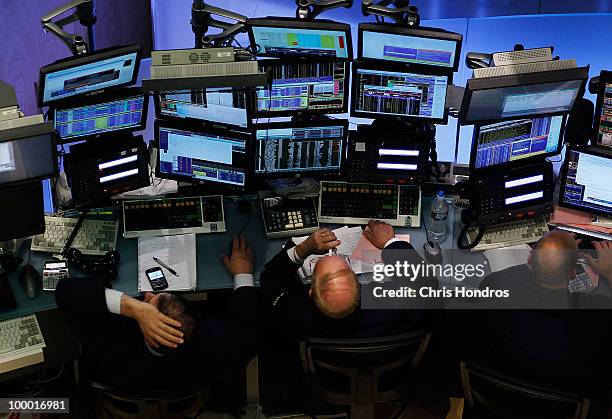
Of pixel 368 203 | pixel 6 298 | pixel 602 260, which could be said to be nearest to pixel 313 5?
pixel 368 203

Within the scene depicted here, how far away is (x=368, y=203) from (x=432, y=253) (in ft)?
1.44

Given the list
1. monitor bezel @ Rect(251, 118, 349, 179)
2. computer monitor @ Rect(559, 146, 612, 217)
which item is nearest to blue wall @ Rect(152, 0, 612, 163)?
computer monitor @ Rect(559, 146, 612, 217)

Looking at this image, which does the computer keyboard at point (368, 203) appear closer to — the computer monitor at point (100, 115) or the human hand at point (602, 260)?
the human hand at point (602, 260)

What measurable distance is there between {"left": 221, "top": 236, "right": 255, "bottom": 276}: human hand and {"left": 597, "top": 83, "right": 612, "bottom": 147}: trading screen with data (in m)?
1.82

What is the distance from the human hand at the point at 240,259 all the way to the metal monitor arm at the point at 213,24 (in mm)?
995

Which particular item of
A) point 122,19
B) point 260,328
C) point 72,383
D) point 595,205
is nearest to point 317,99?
point 260,328

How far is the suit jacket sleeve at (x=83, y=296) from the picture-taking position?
3045 mm

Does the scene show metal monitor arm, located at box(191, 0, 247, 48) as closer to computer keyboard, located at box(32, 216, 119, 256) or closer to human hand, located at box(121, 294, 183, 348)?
computer keyboard, located at box(32, 216, 119, 256)

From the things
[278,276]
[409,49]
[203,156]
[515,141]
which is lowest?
[278,276]

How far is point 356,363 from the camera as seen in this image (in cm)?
310

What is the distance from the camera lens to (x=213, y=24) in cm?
387

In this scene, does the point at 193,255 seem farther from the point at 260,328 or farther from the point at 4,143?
the point at 4,143

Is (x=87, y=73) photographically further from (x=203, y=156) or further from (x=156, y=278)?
(x=156, y=278)

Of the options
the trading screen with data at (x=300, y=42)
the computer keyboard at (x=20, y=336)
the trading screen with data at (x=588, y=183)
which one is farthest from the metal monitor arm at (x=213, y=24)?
the trading screen with data at (x=588, y=183)
